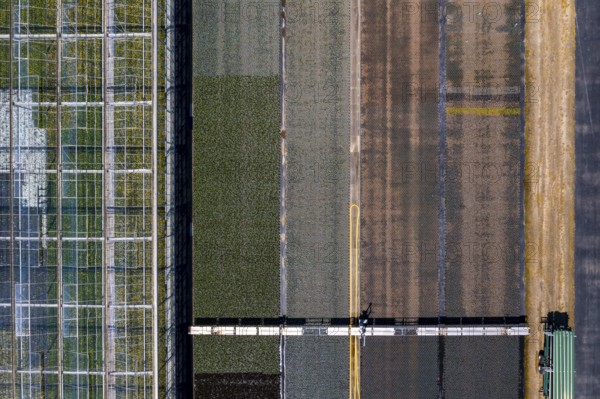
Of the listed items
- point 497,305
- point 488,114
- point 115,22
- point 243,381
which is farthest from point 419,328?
point 115,22

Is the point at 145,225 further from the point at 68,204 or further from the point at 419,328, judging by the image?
the point at 419,328

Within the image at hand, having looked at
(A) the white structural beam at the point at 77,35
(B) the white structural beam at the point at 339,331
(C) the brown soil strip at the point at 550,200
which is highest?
(A) the white structural beam at the point at 77,35

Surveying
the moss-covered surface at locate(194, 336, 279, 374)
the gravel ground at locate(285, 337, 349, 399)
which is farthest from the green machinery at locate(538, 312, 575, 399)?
the moss-covered surface at locate(194, 336, 279, 374)

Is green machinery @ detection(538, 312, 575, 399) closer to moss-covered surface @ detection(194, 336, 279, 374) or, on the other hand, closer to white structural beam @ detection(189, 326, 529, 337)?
white structural beam @ detection(189, 326, 529, 337)

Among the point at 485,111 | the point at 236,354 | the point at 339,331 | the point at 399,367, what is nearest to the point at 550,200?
the point at 485,111

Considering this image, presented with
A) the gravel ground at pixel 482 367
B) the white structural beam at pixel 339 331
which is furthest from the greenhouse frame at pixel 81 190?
the gravel ground at pixel 482 367

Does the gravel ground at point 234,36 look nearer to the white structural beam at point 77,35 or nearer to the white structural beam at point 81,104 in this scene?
the white structural beam at point 77,35
